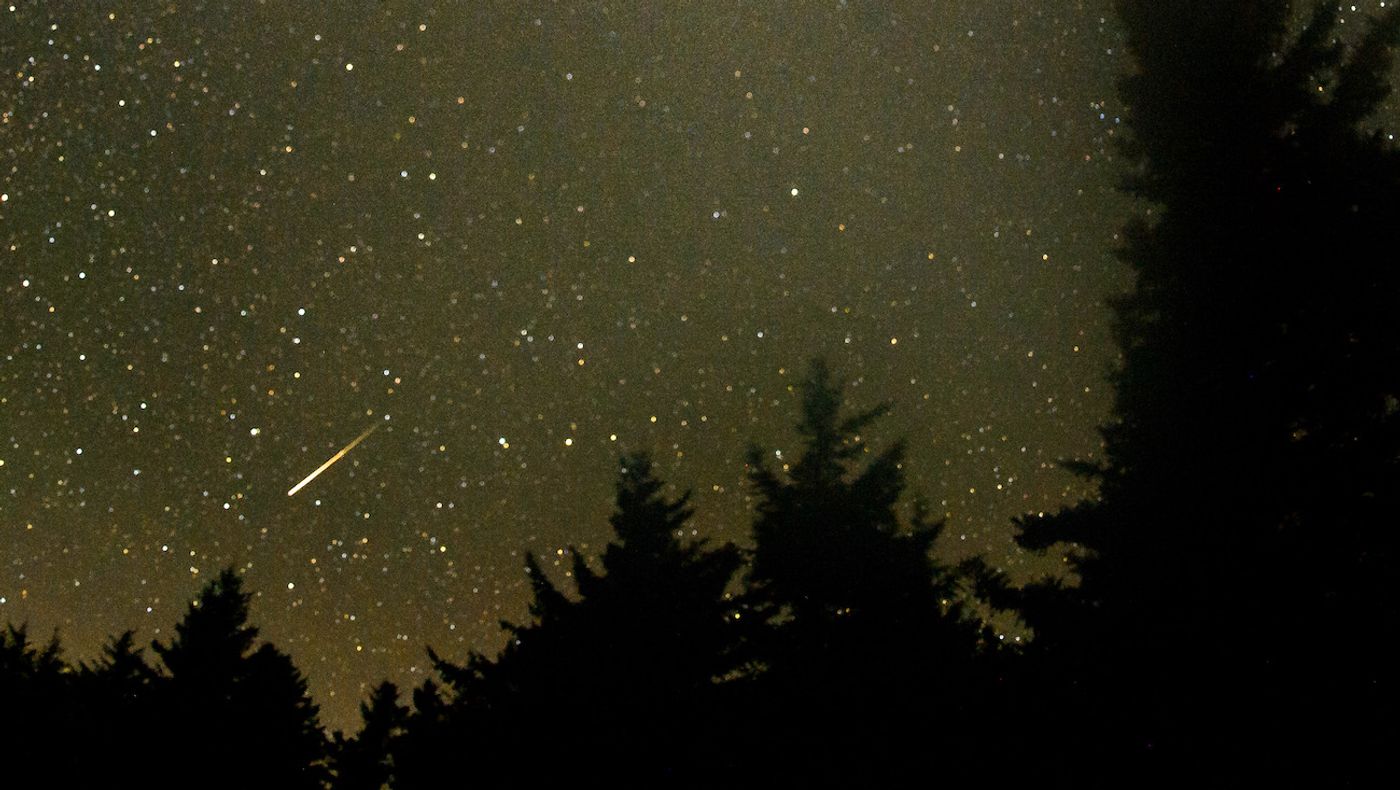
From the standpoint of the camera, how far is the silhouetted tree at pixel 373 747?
1081 cm

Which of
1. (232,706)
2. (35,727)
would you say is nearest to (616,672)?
(232,706)

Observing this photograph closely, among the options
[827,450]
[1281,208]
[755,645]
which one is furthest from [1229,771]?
[827,450]

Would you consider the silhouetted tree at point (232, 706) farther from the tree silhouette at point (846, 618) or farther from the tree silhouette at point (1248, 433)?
the tree silhouette at point (1248, 433)

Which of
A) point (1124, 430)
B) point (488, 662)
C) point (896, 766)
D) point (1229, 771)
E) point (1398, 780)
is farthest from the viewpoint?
point (488, 662)

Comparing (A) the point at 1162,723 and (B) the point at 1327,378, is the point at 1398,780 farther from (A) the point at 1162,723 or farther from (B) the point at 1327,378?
(B) the point at 1327,378

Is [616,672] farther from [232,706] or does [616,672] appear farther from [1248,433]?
[1248,433]

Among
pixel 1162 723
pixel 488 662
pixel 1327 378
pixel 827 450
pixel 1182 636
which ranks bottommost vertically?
pixel 1162 723

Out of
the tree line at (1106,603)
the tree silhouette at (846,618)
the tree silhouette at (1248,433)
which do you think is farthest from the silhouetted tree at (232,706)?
the tree silhouette at (1248,433)

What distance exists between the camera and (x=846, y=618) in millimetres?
11688

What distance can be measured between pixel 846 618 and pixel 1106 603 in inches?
183

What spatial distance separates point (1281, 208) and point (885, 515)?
6.50 m

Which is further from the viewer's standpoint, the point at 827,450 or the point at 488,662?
the point at 827,450

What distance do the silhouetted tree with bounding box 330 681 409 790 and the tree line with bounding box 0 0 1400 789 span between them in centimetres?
4

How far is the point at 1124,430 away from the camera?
329 inches
